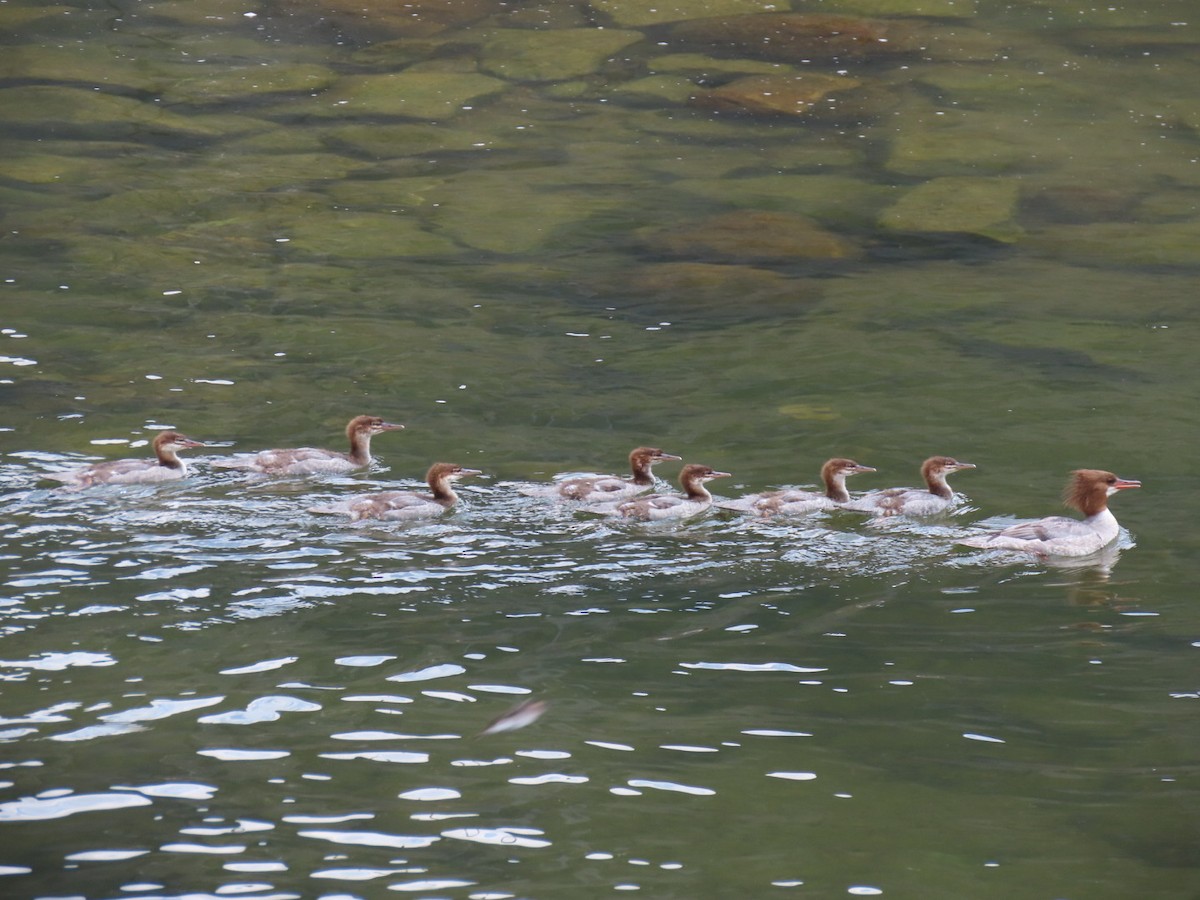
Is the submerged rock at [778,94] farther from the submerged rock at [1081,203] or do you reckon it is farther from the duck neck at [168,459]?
the duck neck at [168,459]

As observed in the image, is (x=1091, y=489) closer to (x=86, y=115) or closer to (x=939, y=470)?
(x=939, y=470)

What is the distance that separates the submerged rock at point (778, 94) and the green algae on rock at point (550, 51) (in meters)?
2.62

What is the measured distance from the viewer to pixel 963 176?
22.5 metres

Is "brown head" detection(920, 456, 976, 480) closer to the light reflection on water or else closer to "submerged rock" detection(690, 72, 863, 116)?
the light reflection on water

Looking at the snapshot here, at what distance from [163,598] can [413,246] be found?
10.1m

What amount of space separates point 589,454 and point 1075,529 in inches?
152

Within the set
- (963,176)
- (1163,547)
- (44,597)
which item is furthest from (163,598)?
(963,176)

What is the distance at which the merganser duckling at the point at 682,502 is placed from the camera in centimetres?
1176

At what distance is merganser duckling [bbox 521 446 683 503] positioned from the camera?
11.9 metres

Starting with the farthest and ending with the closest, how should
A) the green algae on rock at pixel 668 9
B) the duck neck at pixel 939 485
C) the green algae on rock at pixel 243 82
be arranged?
the green algae on rock at pixel 668 9
the green algae on rock at pixel 243 82
the duck neck at pixel 939 485

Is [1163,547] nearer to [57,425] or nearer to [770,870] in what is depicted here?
[770,870]

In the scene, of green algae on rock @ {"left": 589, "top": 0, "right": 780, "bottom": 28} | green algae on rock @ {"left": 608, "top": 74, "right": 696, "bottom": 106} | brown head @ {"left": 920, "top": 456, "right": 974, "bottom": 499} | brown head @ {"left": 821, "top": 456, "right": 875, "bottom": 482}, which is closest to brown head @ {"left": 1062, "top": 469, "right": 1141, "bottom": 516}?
brown head @ {"left": 920, "top": 456, "right": 974, "bottom": 499}

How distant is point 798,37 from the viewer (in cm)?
A: 2888

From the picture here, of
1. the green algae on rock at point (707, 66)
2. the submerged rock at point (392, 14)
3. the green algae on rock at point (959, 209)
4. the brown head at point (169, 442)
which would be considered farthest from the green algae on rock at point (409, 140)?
the brown head at point (169, 442)
